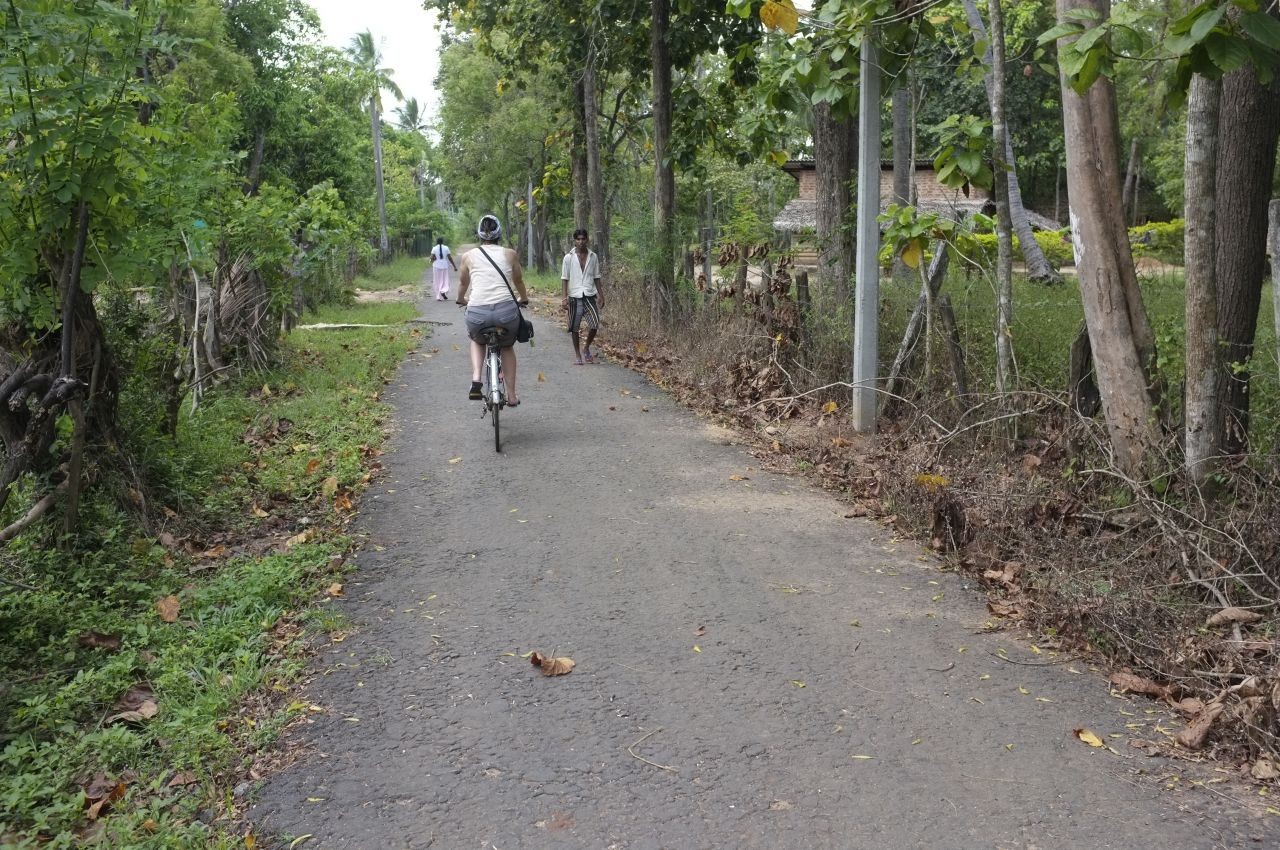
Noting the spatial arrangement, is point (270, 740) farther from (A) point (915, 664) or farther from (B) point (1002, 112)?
(B) point (1002, 112)

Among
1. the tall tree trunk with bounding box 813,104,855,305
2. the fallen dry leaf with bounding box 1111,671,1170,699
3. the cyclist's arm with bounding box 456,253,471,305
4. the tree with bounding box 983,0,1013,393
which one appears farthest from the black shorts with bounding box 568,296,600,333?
the fallen dry leaf with bounding box 1111,671,1170,699

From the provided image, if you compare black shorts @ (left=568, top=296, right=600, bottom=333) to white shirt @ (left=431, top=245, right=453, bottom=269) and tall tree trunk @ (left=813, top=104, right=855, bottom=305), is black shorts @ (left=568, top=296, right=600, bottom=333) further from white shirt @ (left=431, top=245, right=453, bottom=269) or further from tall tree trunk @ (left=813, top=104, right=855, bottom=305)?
white shirt @ (left=431, top=245, right=453, bottom=269)

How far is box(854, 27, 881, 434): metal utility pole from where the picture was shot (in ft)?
30.2

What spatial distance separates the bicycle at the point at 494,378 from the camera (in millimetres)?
9688

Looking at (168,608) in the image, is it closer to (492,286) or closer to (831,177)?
(492,286)

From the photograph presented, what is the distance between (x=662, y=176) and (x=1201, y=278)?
1274 cm

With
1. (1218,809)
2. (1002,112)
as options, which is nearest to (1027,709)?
(1218,809)

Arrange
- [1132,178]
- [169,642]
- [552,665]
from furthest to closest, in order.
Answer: [1132,178]
[169,642]
[552,665]

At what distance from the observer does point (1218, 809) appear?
378 centimetres

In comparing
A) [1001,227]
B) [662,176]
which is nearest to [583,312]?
[662,176]

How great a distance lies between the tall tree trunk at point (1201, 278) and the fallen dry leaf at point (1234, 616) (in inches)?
48.1

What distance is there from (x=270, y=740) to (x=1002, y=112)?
259 inches

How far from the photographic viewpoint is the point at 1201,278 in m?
5.88

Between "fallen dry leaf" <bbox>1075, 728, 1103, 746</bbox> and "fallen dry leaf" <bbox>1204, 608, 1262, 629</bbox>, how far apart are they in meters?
0.95
